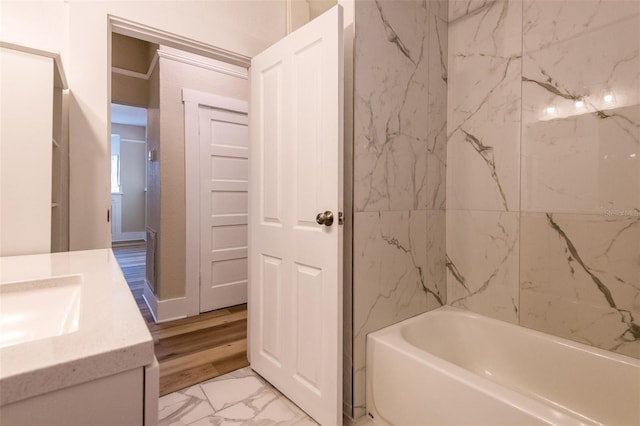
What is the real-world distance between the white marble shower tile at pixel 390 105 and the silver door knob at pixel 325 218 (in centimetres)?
19

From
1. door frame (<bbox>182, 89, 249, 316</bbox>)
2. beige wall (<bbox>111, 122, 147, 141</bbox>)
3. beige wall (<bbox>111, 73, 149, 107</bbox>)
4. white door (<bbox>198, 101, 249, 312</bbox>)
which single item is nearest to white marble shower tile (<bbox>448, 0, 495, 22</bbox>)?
door frame (<bbox>182, 89, 249, 316</bbox>)

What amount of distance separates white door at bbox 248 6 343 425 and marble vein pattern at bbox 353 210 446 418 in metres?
0.18

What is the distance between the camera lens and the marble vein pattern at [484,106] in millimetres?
1755

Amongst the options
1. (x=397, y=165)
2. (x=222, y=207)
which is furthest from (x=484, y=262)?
(x=222, y=207)

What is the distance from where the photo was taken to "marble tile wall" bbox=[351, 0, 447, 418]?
159cm

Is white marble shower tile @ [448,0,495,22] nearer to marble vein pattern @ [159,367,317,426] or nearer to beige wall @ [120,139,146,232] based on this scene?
marble vein pattern @ [159,367,317,426]

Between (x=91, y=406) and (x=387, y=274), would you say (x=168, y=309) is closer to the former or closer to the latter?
(x=387, y=274)

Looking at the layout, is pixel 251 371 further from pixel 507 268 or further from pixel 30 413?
pixel 30 413

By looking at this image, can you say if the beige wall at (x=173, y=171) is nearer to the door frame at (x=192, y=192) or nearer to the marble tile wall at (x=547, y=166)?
the door frame at (x=192, y=192)

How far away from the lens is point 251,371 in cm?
204

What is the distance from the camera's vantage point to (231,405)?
5.60 feet

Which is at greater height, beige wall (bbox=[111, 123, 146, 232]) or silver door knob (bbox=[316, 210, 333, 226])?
beige wall (bbox=[111, 123, 146, 232])

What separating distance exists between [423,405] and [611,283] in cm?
101

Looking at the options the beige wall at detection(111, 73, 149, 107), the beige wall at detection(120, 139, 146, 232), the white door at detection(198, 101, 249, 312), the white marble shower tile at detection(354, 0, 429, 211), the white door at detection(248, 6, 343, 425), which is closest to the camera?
the white door at detection(248, 6, 343, 425)
